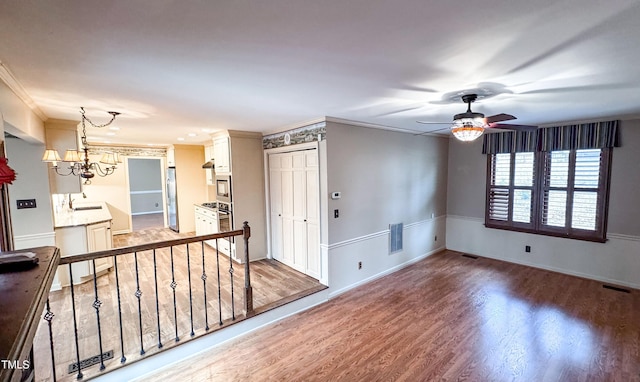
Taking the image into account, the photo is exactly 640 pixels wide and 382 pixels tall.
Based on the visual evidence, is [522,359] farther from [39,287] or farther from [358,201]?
[39,287]

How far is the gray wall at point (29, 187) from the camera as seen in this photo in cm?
346

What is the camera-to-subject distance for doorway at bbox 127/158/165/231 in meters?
10.3

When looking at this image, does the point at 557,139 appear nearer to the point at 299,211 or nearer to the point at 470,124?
the point at 470,124

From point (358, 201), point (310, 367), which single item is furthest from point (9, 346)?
point (358, 201)

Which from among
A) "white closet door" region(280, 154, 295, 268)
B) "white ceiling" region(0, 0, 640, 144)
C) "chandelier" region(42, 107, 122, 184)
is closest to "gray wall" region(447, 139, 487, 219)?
"white ceiling" region(0, 0, 640, 144)

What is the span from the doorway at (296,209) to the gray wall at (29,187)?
3.08 m

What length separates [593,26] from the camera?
143 cm

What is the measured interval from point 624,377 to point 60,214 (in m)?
7.66

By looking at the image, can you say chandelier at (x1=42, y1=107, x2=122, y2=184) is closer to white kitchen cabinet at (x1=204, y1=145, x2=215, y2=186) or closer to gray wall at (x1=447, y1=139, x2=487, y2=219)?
white kitchen cabinet at (x1=204, y1=145, x2=215, y2=186)

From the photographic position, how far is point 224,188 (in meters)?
5.31

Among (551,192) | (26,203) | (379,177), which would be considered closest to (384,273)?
(379,177)

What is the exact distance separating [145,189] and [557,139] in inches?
481

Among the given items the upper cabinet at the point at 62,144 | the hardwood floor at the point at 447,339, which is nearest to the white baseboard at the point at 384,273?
the hardwood floor at the point at 447,339

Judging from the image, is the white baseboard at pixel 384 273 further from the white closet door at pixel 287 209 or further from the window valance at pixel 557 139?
the window valance at pixel 557 139
